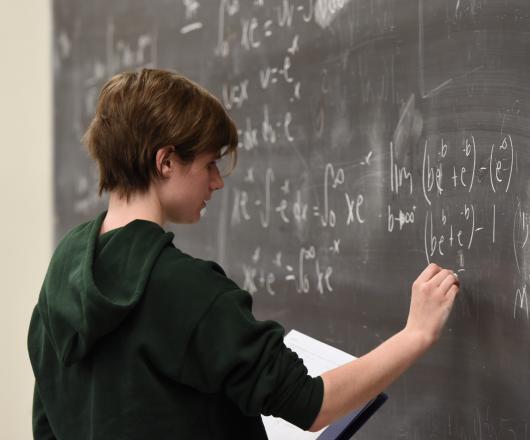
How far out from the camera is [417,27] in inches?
46.3

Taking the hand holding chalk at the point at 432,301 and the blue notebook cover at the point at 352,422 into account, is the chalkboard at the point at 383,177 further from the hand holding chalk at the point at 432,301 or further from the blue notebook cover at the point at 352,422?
the blue notebook cover at the point at 352,422

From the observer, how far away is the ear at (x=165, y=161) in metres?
0.95

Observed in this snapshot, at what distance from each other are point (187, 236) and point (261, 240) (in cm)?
25

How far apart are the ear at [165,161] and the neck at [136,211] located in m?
0.03

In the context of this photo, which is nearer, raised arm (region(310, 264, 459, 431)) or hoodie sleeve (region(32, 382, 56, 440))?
raised arm (region(310, 264, 459, 431))

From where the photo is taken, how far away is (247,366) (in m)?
0.86

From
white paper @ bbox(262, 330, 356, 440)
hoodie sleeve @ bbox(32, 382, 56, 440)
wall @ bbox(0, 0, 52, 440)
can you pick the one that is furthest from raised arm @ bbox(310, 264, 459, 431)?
wall @ bbox(0, 0, 52, 440)

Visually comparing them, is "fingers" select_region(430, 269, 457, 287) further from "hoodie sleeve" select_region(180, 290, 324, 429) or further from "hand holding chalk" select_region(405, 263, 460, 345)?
"hoodie sleeve" select_region(180, 290, 324, 429)

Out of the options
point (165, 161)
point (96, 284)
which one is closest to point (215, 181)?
point (165, 161)

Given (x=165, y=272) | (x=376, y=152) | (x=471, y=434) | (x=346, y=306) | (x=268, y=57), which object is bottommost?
(x=471, y=434)

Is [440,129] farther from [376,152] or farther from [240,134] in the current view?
[240,134]

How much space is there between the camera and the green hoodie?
2.87ft

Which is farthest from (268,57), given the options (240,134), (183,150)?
(183,150)

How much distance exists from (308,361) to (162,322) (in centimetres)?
30
